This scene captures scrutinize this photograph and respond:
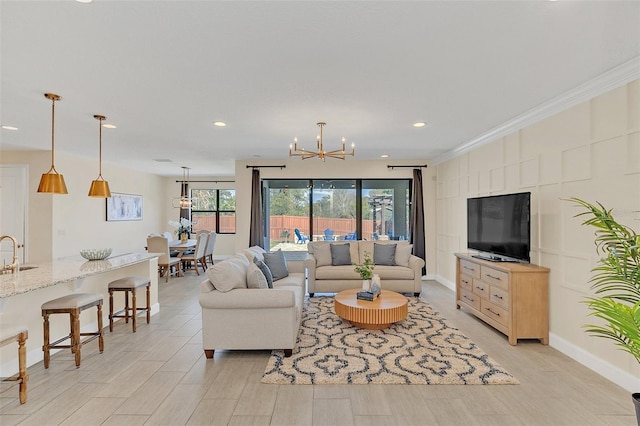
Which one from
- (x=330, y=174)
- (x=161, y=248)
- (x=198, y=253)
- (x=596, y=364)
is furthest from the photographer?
(x=198, y=253)

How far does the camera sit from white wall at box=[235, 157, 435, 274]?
690 centimetres

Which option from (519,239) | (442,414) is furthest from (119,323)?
(519,239)

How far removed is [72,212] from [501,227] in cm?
758

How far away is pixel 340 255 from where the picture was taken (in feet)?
19.1

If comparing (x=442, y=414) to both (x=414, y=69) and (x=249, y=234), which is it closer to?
(x=414, y=69)

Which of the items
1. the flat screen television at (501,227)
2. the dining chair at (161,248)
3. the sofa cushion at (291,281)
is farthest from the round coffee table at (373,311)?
the dining chair at (161,248)

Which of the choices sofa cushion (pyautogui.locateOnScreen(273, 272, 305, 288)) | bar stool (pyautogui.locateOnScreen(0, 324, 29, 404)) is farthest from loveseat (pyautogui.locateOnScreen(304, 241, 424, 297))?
bar stool (pyautogui.locateOnScreen(0, 324, 29, 404))

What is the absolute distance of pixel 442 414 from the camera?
2.30 metres

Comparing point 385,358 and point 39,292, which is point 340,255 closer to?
point 385,358

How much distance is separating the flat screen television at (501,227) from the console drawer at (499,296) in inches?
16.5

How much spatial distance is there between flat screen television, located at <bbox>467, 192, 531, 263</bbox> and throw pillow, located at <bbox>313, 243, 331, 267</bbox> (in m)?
2.39

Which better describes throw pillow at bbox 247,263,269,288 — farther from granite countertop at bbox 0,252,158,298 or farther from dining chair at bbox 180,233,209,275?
dining chair at bbox 180,233,209,275

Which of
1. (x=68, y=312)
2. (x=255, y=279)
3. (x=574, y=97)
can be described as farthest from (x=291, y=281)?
(x=574, y=97)

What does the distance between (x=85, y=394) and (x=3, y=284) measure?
1.08 m
